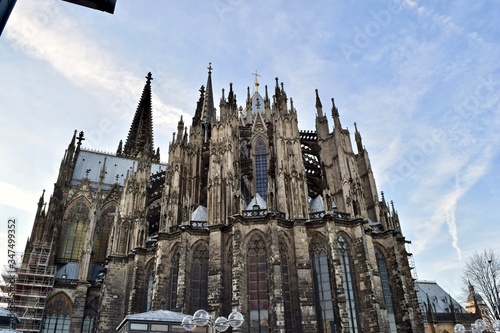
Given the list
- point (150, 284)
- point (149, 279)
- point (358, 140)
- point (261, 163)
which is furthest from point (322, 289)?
point (358, 140)

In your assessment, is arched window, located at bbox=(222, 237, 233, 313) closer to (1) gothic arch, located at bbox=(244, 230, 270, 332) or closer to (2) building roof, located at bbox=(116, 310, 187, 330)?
(1) gothic arch, located at bbox=(244, 230, 270, 332)

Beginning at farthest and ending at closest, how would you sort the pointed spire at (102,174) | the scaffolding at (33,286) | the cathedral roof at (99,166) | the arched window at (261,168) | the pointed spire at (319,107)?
1. the cathedral roof at (99,166)
2. the pointed spire at (102,174)
3. the pointed spire at (319,107)
4. the scaffolding at (33,286)
5. the arched window at (261,168)

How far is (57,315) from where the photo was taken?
32875 mm

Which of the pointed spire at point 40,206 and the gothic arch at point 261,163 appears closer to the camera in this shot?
the gothic arch at point 261,163

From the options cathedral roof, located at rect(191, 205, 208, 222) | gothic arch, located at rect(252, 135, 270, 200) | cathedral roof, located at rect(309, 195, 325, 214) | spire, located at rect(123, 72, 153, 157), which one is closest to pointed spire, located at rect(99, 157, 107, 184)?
spire, located at rect(123, 72, 153, 157)

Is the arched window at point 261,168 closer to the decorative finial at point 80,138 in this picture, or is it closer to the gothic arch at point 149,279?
the gothic arch at point 149,279

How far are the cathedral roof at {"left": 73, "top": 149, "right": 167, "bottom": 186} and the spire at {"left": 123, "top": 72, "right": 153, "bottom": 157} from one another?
20.6 feet

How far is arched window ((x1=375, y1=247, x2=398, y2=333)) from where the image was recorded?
961 inches

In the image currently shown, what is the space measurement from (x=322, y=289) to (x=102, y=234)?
27.0 meters

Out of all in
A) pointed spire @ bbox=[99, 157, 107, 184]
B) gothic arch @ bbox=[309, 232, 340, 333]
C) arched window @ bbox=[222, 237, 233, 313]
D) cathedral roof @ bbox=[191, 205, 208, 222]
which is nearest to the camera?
gothic arch @ bbox=[309, 232, 340, 333]

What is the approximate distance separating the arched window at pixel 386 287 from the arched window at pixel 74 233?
2973 cm

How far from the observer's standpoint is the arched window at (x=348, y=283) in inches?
865

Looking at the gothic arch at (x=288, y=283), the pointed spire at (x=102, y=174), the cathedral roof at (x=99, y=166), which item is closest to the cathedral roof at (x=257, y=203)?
the gothic arch at (x=288, y=283)

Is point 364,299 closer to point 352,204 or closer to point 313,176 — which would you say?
point 352,204
